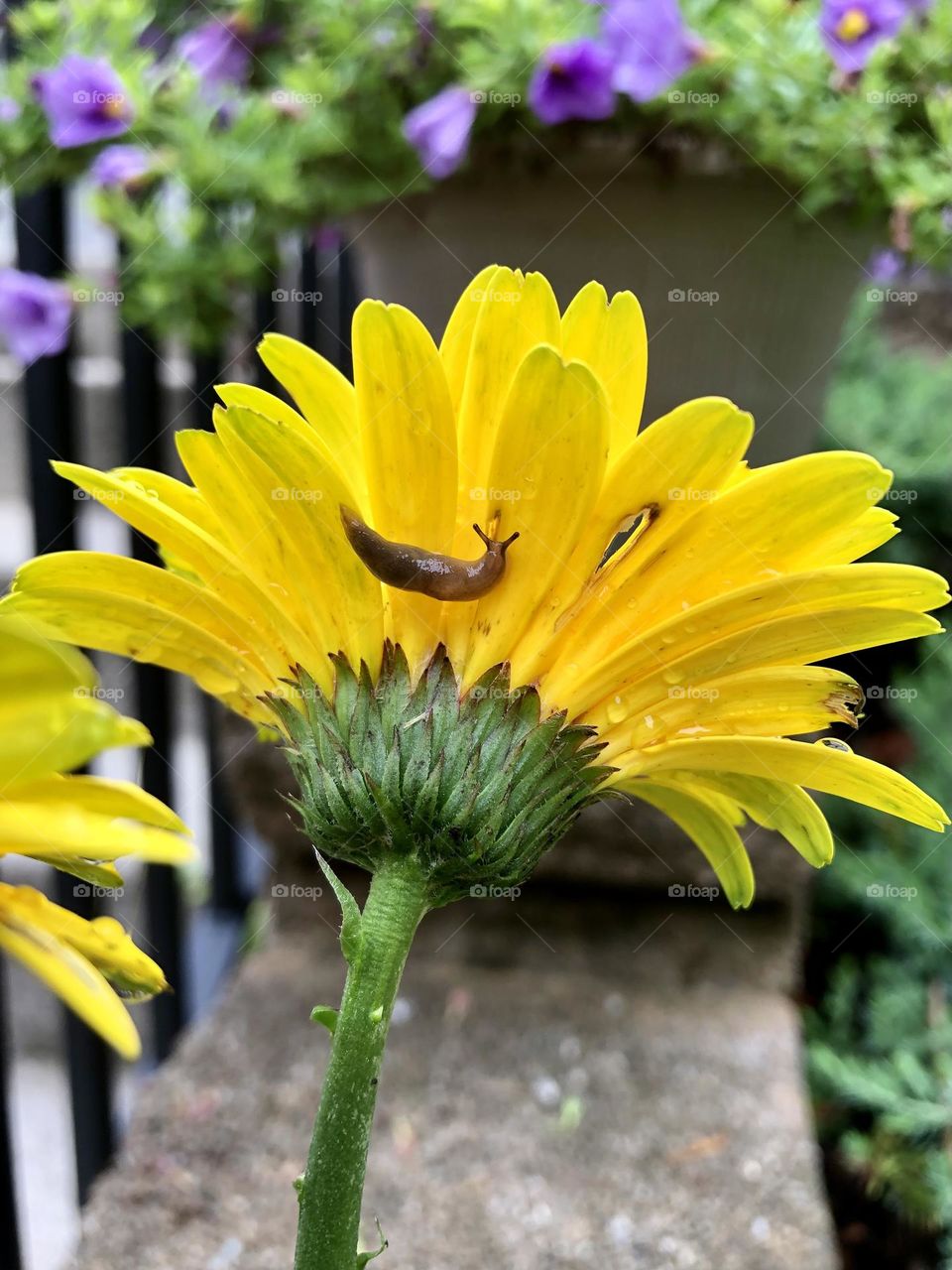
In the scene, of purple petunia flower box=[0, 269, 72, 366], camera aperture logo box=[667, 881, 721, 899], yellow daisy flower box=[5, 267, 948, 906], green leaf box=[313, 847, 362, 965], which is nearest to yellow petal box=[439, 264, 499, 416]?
yellow daisy flower box=[5, 267, 948, 906]

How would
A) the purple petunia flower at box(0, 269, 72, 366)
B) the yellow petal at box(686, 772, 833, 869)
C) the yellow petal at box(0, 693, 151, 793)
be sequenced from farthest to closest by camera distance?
the purple petunia flower at box(0, 269, 72, 366) → the yellow petal at box(686, 772, 833, 869) → the yellow petal at box(0, 693, 151, 793)

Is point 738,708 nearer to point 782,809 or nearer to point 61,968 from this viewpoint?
point 782,809

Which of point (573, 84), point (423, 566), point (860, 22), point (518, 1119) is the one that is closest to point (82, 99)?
point (573, 84)

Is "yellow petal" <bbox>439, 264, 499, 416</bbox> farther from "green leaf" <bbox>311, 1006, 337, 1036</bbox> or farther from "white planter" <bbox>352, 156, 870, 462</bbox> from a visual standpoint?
"white planter" <bbox>352, 156, 870, 462</bbox>

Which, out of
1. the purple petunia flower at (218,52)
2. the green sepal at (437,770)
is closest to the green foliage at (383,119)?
the purple petunia flower at (218,52)

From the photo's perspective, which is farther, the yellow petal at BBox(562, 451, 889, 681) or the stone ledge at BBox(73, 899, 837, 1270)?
the stone ledge at BBox(73, 899, 837, 1270)

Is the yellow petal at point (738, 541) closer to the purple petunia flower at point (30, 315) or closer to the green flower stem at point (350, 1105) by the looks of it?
the green flower stem at point (350, 1105)

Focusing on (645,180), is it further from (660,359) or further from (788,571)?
(788,571)
